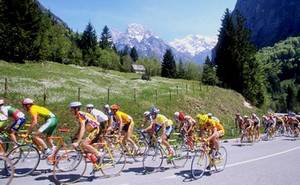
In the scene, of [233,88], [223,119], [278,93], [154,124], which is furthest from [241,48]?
[278,93]

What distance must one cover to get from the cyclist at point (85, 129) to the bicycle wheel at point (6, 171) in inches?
75.7

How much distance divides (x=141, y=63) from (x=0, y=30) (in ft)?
350

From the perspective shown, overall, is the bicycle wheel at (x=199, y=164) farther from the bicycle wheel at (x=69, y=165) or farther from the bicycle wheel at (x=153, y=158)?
the bicycle wheel at (x=69, y=165)

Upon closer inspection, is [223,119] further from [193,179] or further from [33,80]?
[193,179]

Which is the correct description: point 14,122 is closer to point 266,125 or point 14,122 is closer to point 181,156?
point 181,156

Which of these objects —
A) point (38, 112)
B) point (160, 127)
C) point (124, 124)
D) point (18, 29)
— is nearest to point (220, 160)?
point (160, 127)

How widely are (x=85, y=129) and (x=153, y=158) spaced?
376 centimetres

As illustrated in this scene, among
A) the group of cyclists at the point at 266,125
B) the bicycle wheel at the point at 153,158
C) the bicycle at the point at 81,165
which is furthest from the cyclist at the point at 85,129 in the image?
the group of cyclists at the point at 266,125

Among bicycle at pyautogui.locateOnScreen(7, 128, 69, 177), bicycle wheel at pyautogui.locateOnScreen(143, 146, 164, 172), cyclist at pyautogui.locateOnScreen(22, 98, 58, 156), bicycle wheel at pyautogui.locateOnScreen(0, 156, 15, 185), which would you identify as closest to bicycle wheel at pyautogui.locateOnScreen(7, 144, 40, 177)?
bicycle at pyautogui.locateOnScreen(7, 128, 69, 177)

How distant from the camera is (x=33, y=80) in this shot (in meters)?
40.5

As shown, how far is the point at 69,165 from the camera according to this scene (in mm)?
13258

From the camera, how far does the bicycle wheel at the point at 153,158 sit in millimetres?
15516

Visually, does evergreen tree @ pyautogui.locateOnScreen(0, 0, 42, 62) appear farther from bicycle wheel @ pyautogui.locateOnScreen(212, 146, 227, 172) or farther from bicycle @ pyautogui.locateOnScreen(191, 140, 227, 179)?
bicycle @ pyautogui.locateOnScreen(191, 140, 227, 179)

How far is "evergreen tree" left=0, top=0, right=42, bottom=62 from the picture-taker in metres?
53.7
